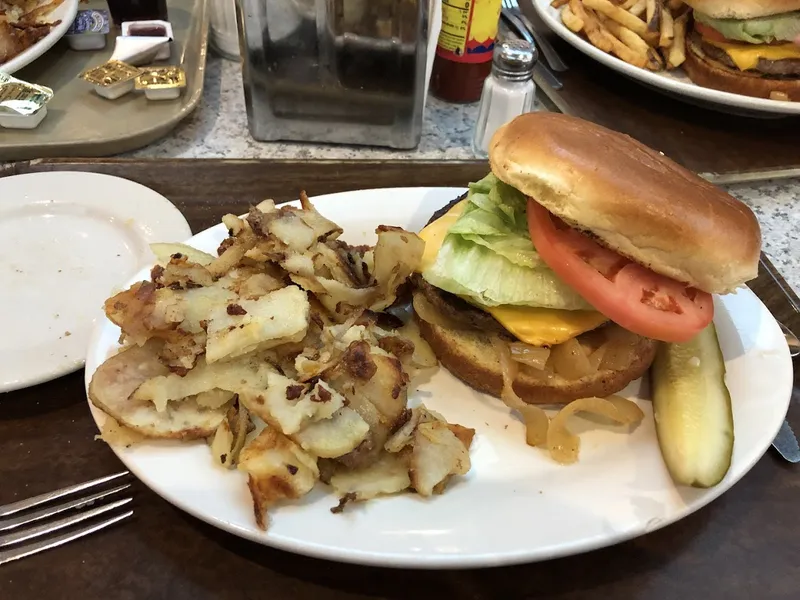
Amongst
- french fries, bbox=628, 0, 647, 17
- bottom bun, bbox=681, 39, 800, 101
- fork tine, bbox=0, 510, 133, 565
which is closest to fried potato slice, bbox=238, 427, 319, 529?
fork tine, bbox=0, 510, 133, 565

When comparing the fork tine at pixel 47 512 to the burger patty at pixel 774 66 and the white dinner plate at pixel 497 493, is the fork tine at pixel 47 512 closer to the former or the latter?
the white dinner plate at pixel 497 493

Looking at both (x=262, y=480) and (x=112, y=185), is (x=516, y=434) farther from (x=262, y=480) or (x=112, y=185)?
(x=112, y=185)

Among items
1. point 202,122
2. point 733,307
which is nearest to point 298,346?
point 733,307

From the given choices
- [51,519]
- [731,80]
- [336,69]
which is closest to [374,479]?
[51,519]

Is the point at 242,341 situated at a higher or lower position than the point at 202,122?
higher

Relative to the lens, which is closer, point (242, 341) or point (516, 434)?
point (242, 341)
